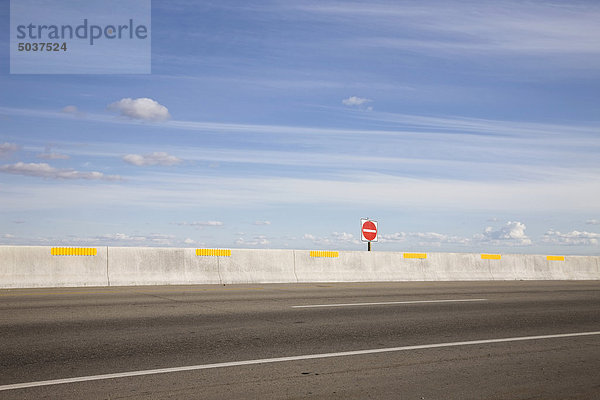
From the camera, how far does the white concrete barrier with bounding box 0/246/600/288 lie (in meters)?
15.8

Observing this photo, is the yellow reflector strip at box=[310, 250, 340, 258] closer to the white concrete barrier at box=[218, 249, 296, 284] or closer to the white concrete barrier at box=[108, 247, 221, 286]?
the white concrete barrier at box=[218, 249, 296, 284]

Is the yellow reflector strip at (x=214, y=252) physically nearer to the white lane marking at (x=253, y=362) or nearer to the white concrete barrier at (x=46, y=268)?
the white concrete barrier at (x=46, y=268)

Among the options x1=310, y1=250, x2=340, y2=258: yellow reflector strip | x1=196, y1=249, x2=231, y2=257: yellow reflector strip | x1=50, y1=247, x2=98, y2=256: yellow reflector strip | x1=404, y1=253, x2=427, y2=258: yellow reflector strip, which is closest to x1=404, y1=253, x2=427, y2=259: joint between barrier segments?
x1=404, y1=253, x2=427, y2=258: yellow reflector strip

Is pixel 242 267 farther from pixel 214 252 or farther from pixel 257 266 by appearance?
pixel 214 252

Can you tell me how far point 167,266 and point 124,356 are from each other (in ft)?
33.6

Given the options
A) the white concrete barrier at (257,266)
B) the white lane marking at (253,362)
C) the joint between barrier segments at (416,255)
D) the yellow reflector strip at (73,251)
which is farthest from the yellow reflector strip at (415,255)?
the white lane marking at (253,362)

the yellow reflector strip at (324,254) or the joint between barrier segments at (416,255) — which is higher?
the yellow reflector strip at (324,254)

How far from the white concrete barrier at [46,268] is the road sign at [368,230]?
10522 mm

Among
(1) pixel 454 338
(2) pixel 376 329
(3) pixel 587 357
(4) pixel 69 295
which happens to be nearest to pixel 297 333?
(2) pixel 376 329

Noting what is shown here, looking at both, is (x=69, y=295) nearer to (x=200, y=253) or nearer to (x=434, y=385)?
(x=200, y=253)

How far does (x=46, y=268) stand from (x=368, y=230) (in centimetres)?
1214

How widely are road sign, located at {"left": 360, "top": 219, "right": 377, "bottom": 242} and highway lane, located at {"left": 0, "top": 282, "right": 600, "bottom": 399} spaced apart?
9.14 metres

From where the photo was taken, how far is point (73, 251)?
16.1 meters

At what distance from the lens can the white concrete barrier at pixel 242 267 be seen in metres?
15.8
